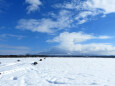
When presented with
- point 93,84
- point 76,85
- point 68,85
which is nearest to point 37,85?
point 68,85

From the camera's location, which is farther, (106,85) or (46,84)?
(46,84)

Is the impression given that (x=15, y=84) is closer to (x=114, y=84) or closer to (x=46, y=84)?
(x=46, y=84)

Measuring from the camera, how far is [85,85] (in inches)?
261

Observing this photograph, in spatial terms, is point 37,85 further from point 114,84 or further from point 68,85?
point 114,84

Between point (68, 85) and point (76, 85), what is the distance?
0.46 meters

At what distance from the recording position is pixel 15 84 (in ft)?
22.6

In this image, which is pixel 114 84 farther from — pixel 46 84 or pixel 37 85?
pixel 37 85

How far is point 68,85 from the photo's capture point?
6.70m

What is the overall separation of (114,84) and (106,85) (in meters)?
0.53

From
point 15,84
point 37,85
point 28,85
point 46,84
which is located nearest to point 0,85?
point 15,84

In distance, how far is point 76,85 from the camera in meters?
6.66

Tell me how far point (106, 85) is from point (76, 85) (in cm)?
169

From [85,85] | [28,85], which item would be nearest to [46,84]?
[28,85]

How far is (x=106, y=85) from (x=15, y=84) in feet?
17.5
